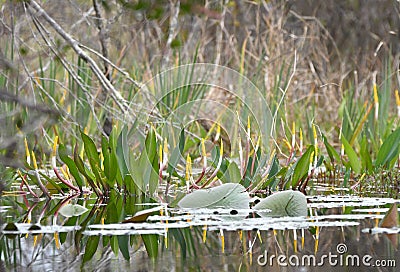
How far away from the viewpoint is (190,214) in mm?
2143

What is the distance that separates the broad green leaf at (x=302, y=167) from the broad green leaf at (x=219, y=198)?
404 mm

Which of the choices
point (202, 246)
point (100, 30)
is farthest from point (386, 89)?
point (202, 246)

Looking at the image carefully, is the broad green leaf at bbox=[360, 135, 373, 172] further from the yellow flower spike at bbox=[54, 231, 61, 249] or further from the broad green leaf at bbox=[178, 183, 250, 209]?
the yellow flower spike at bbox=[54, 231, 61, 249]

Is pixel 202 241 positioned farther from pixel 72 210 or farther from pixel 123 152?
pixel 123 152

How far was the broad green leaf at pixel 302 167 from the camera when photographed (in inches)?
104

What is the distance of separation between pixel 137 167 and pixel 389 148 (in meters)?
1.21

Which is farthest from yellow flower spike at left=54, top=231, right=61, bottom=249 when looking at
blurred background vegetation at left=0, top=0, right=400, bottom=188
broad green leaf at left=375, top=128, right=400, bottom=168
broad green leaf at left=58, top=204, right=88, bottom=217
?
broad green leaf at left=375, top=128, right=400, bottom=168

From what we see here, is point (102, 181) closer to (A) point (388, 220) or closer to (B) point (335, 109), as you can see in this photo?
(A) point (388, 220)

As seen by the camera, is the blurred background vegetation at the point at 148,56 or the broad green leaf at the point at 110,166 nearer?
the broad green leaf at the point at 110,166

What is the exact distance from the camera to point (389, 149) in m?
3.13

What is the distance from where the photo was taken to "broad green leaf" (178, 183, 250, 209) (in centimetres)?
229

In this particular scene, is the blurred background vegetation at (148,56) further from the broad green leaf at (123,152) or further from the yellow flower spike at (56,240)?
the yellow flower spike at (56,240)

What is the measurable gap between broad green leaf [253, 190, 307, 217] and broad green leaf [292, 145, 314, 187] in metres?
0.51

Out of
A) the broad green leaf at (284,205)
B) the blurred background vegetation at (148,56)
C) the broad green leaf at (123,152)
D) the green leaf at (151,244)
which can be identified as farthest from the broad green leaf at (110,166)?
the green leaf at (151,244)
